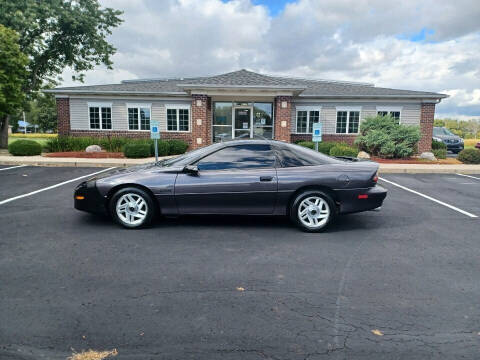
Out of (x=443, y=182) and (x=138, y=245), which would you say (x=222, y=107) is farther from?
(x=138, y=245)

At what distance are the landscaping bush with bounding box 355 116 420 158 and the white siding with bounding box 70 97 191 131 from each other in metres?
10.3

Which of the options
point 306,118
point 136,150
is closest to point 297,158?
point 136,150

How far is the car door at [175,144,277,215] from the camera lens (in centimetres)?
509

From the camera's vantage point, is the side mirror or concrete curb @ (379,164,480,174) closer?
the side mirror

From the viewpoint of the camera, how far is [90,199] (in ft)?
17.0

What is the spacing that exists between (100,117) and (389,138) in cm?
1604

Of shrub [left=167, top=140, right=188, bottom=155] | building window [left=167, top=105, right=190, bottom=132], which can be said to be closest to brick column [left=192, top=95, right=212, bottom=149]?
shrub [left=167, top=140, right=188, bottom=155]

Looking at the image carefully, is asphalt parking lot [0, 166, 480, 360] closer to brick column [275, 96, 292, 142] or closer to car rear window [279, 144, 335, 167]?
car rear window [279, 144, 335, 167]

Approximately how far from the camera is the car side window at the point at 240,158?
5242mm

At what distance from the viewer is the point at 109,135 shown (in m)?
20.4

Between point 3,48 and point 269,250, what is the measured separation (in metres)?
18.5

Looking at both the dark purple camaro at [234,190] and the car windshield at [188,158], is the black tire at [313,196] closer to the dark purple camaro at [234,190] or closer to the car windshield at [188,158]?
the dark purple camaro at [234,190]

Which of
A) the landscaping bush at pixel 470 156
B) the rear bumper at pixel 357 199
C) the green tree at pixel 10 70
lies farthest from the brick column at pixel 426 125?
the green tree at pixel 10 70

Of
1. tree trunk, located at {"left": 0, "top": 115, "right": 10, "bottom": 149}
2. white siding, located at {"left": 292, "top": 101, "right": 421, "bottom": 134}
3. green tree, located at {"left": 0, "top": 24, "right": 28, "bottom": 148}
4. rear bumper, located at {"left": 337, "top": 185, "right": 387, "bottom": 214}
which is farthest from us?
tree trunk, located at {"left": 0, "top": 115, "right": 10, "bottom": 149}
